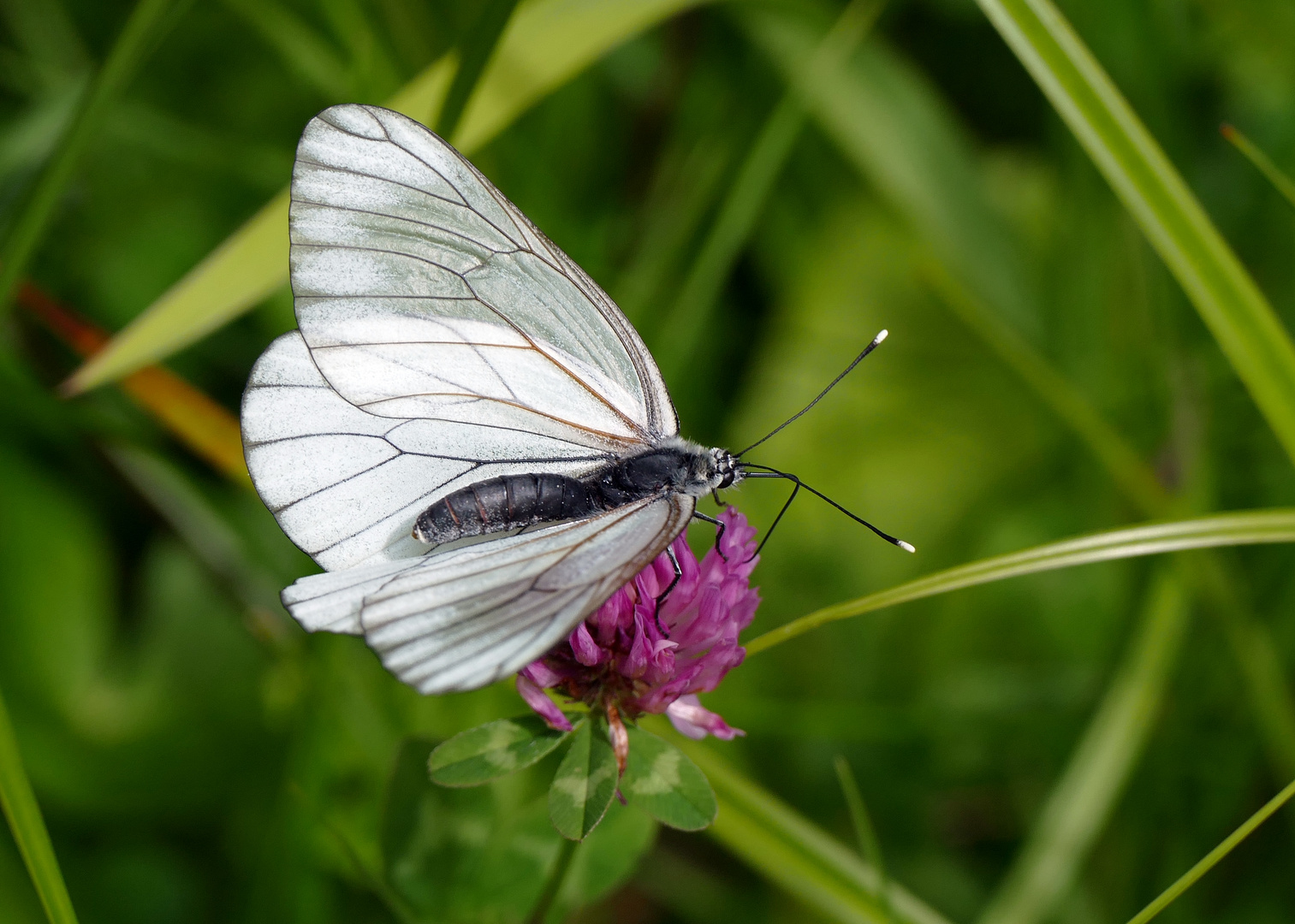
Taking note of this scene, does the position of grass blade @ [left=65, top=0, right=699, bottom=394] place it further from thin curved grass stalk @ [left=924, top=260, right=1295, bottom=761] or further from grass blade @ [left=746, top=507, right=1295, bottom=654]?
grass blade @ [left=746, top=507, right=1295, bottom=654]

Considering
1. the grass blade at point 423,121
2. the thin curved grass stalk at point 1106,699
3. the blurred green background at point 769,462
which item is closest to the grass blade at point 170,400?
the blurred green background at point 769,462

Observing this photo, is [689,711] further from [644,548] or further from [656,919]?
[656,919]

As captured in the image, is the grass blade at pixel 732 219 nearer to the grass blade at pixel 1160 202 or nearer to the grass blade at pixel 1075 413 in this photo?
the grass blade at pixel 1075 413

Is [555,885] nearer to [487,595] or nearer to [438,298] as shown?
[487,595]

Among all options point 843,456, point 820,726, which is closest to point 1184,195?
point 820,726

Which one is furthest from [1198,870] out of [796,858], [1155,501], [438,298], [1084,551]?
[438,298]

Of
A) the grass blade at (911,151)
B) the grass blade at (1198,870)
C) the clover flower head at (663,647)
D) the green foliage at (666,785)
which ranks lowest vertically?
the grass blade at (1198,870)
